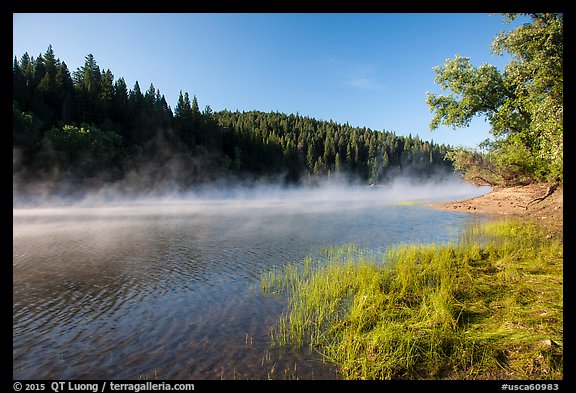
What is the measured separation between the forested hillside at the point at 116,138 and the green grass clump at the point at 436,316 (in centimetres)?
6144

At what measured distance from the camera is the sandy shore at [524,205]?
23.8 meters

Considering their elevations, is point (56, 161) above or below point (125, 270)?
above

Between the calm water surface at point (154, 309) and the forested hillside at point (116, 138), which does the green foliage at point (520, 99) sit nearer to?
the calm water surface at point (154, 309)

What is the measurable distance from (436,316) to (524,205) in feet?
107

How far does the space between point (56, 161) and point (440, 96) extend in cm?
7759

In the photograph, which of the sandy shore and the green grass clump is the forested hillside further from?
the green grass clump

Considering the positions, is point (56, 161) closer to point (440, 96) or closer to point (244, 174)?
point (244, 174)

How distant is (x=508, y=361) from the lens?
556 centimetres

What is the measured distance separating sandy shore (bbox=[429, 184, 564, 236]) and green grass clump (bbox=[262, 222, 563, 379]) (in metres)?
12.6

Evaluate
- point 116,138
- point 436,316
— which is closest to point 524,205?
point 436,316

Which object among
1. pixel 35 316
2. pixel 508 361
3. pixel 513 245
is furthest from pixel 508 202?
pixel 35 316

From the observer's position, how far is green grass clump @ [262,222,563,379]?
18.6ft

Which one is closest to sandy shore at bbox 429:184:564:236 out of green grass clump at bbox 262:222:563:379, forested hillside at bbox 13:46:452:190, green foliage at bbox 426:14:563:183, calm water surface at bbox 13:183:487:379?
green foliage at bbox 426:14:563:183

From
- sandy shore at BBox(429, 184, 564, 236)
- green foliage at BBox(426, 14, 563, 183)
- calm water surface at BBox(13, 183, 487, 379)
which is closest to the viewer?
calm water surface at BBox(13, 183, 487, 379)
